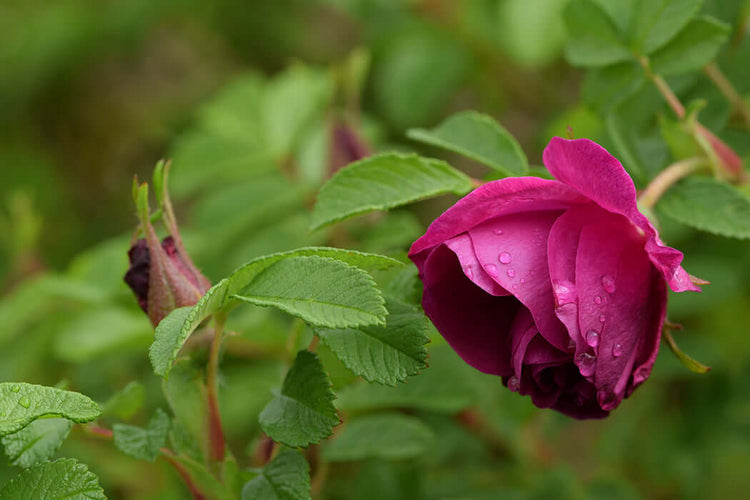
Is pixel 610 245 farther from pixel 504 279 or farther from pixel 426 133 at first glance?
pixel 426 133

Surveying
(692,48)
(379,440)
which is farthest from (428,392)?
(692,48)

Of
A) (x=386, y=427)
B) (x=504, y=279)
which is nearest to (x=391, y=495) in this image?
(x=386, y=427)

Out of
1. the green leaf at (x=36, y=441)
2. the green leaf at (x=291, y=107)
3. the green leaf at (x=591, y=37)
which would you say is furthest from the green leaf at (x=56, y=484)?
the green leaf at (x=291, y=107)

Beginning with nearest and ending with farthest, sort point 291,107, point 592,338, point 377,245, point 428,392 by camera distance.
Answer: point 592,338 → point 428,392 → point 377,245 → point 291,107

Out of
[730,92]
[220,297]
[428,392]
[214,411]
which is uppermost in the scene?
[220,297]

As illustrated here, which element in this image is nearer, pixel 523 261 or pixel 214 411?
pixel 523 261

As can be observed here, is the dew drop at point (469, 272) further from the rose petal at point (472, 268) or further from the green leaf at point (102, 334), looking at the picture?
the green leaf at point (102, 334)

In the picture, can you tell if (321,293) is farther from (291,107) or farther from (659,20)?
(291,107)

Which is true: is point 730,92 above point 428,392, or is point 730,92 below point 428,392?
above
